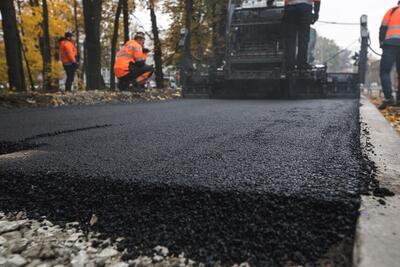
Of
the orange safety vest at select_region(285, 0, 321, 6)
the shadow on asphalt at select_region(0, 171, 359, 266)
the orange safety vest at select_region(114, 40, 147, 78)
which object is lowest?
the shadow on asphalt at select_region(0, 171, 359, 266)

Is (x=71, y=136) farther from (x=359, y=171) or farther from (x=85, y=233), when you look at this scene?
(x=359, y=171)

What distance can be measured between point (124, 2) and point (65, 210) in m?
12.7

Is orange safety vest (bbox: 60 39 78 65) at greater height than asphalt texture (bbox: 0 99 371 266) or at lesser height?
greater

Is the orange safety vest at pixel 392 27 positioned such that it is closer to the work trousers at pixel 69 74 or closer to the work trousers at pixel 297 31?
the work trousers at pixel 297 31

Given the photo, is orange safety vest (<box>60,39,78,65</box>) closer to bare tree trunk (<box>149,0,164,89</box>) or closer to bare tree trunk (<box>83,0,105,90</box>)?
bare tree trunk (<box>83,0,105,90</box>)

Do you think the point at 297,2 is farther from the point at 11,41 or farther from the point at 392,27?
the point at 11,41

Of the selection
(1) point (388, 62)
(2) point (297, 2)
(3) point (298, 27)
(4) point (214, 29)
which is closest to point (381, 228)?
(1) point (388, 62)

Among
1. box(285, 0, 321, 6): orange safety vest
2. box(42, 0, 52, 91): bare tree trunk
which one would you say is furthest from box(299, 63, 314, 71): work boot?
box(42, 0, 52, 91): bare tree trunk

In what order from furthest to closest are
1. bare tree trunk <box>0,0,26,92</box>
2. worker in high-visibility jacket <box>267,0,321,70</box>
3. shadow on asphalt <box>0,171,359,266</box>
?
worker in high-visibility jacket <box>267,0,321,70</box>
bare tree trunk <box>0,0,26,92</box>
shadow on asphalt <box>0,171,359,266</box>

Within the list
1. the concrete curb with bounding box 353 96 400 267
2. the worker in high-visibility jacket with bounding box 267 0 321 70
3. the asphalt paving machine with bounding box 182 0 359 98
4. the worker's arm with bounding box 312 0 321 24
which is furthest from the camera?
the asphalt paving machine with bounding box 182 0 359 98

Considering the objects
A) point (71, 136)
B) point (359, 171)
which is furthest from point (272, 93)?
point (359, 171)

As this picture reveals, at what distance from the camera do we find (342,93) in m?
8.82

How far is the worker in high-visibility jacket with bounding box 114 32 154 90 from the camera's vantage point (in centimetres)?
907

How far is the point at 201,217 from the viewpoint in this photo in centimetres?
A: 118
